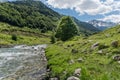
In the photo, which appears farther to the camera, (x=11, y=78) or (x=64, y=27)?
(x=64, y=27)

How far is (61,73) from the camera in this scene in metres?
31.9

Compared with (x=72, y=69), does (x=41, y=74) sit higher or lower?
lower

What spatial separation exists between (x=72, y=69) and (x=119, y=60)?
19.5ft

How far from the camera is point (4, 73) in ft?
130

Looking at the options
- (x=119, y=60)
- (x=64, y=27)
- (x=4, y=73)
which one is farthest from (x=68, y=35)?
(x=119, y=60)

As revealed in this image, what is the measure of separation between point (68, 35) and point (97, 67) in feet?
275

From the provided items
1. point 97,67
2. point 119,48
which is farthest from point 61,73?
point 119,48

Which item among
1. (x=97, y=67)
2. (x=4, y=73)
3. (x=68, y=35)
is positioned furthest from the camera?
(x=68, y=35)

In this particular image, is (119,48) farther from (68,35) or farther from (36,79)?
(68,35)

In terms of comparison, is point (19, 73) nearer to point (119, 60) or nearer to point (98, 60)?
point (98, 60)

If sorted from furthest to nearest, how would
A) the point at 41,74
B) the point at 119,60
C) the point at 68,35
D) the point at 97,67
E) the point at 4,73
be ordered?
the point at 68,35
the point at 4,73
the point at 41,74
the point at 119,60
the point at 97,67

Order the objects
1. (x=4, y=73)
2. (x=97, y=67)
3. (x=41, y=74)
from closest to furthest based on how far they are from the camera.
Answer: (x=97, y=67) → (x=41, y=74) → (x=4, y=73)

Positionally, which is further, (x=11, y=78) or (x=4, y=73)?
(x=4, y=73)

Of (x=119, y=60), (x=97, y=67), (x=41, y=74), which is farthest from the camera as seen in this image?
(x=41, y=74)
